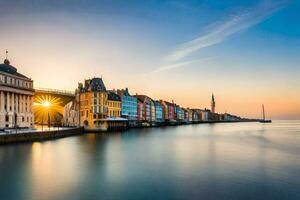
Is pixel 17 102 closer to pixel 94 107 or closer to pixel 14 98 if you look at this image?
pixel 14 98

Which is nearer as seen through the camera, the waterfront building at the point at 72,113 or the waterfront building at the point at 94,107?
the waterfront building at the point at 94,107

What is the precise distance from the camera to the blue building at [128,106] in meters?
144

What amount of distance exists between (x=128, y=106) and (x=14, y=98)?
7280cm

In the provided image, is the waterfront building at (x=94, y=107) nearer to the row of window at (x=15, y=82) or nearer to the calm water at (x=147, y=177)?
the row of window at (x=15, y=82)

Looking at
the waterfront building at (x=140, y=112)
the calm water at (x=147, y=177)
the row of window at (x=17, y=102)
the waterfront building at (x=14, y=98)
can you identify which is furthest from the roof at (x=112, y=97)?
the calm water at (x=147, y=177)

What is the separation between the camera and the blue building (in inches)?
5687

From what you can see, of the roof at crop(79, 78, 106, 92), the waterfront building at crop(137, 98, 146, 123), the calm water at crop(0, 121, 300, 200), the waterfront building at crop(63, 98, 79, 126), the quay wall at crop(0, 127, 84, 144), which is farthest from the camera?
the waterfront building at crop(137, 98, 146, 123)

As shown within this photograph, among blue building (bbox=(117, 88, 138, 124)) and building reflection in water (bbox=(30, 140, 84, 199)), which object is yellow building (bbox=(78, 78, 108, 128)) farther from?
building reflection in water (bbox=(30, 140, 84, 199))

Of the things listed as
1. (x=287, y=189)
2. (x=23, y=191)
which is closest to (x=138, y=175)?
(x=23, y=191)

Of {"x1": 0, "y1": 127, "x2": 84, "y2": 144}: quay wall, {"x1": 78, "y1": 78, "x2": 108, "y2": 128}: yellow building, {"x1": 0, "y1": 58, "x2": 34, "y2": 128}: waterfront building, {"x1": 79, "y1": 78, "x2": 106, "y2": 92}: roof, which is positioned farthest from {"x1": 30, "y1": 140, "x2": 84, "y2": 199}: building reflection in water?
{"x1": 79, "y1": 78, "x2": 106, "y2": 92}: roof

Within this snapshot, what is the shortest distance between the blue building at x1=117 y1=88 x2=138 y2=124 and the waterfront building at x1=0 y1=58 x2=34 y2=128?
57.2 metres

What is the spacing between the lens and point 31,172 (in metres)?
32.4

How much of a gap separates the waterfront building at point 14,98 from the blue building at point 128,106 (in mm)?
57225

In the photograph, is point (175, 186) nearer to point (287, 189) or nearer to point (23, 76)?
point (287, 189)
